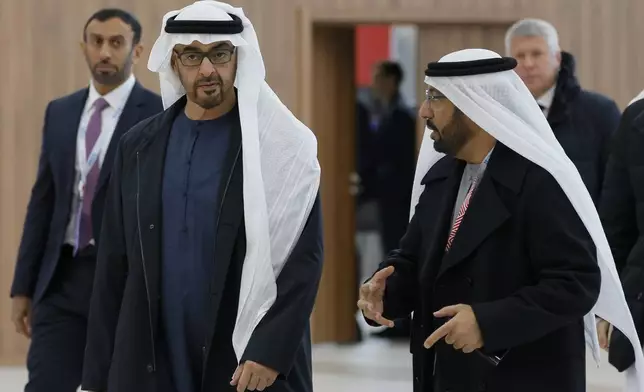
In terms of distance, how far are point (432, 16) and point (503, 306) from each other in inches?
241

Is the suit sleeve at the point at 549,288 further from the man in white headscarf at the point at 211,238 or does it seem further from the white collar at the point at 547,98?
the white collar at the point at 547,98

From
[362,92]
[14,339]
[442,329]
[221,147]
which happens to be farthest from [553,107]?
[362,92]

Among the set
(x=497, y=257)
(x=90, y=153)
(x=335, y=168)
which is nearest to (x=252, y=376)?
(x=497, y=257)

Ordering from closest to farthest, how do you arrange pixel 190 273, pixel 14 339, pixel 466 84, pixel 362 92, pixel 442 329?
pixel 442 329, pixel 466 84, pixel 190 273, pixel 14 339, pixel 362 92

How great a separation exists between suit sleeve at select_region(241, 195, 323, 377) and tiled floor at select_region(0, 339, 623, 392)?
3925mm

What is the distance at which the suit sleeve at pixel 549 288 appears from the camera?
3291mm

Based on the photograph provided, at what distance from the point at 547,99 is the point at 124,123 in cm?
212

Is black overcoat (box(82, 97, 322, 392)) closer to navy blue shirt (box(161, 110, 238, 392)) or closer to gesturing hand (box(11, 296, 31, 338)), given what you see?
navy blue shirt (box(161, 110, 238, 392))

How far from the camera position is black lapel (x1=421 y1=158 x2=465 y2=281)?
140 inches

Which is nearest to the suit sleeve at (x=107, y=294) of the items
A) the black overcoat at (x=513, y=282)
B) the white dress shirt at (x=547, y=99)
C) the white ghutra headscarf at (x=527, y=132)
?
the black overcoat at (x=513, y=282)

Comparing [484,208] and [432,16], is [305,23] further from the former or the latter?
[484,208]

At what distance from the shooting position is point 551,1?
30.6ft

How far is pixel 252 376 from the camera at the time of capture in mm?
3613

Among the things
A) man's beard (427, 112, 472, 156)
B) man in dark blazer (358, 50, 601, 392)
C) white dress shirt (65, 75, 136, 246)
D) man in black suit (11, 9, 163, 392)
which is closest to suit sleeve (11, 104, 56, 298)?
man in black suit (11, 9, 163, 392)
